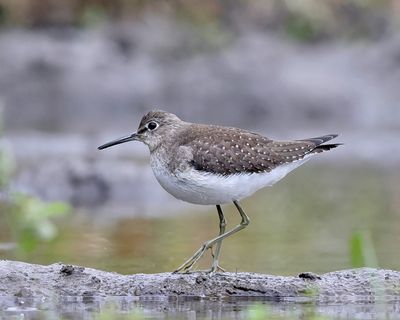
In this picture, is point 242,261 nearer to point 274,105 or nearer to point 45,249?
point 45,249

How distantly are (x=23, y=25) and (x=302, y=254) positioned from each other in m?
14.2

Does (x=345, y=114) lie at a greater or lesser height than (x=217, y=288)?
greater

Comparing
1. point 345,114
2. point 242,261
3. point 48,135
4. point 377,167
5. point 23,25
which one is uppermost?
point 23,25

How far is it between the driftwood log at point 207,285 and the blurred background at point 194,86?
5.28 metres

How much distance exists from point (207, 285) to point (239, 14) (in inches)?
662

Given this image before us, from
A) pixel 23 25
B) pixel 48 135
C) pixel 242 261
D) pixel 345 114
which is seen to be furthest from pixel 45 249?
pixel 23 25

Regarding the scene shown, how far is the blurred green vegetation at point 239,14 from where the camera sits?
76.7 ft

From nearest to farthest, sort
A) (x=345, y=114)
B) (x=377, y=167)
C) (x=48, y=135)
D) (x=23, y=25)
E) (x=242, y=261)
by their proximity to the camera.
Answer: (x=242, y=261), (x=377, y=167), (x=48, y=135), (x=345, y=114), (x=23, y=25)

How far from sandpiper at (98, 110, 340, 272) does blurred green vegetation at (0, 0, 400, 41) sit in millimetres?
14842

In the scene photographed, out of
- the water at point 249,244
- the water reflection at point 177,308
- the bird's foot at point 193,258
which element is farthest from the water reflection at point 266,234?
the water reflection at point 177,308

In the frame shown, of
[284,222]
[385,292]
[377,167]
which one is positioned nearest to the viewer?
[385,292]

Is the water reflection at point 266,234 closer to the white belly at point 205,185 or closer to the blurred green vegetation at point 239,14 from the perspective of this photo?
the white belly at point 205,185

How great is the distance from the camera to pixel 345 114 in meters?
21.6

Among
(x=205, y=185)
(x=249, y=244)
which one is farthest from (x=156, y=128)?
(x=249, y=244)
